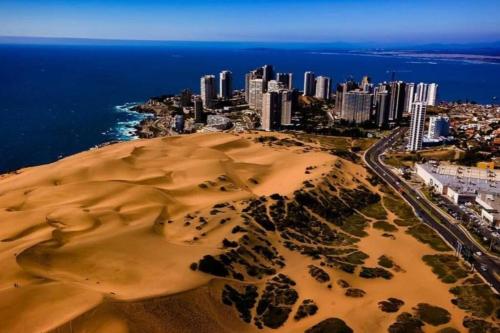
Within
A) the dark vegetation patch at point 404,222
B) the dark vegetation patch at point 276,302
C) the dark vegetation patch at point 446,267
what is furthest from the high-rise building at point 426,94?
the dark vegetation patch at point 276,302

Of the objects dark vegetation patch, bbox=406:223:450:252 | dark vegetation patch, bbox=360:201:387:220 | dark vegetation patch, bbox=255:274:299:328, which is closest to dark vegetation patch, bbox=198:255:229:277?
dark vegetation patch, bbox=255:274:299:328

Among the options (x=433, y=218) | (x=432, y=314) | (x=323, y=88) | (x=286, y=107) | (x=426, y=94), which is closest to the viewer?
(x=432, y=314)

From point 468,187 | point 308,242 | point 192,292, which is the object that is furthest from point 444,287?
point 468,187

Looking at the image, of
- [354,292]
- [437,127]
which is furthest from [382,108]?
[354,292]

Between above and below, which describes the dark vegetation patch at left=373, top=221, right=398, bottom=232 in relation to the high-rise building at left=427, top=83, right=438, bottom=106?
below

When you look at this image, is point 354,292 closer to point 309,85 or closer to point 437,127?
point 437,127

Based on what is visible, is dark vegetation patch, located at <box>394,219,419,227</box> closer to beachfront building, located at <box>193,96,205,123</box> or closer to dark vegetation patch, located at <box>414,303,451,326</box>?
dark vegetation patch, located at <box>414,303,451,326</box>
